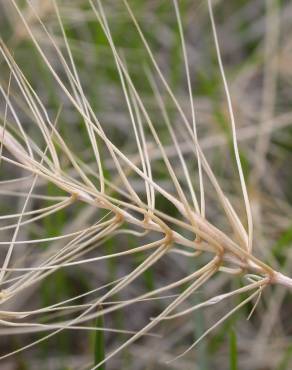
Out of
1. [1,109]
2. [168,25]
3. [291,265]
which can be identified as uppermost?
[168,25]

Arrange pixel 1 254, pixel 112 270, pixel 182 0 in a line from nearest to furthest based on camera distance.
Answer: pixel 112 270 < pixel 1 254 < pixel 182 0

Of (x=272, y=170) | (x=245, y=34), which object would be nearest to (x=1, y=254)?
(x=272, y=170)

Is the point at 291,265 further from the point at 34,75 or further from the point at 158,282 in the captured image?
the point at 34,75

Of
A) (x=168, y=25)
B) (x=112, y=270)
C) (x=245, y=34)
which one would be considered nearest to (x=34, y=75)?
(x=168, y=25)

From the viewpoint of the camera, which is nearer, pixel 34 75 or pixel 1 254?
pixel 1 254

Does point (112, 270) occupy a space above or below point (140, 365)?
above

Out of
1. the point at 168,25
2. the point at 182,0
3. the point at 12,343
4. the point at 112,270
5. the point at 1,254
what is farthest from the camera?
the point at 168,25

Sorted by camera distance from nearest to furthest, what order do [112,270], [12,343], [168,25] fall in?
1. [112,270]
2. [12,343]
3. [168,25]

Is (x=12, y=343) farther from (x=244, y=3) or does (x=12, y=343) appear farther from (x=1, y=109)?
(x=244, y=3)

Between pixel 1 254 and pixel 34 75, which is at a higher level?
pixel 34 75
